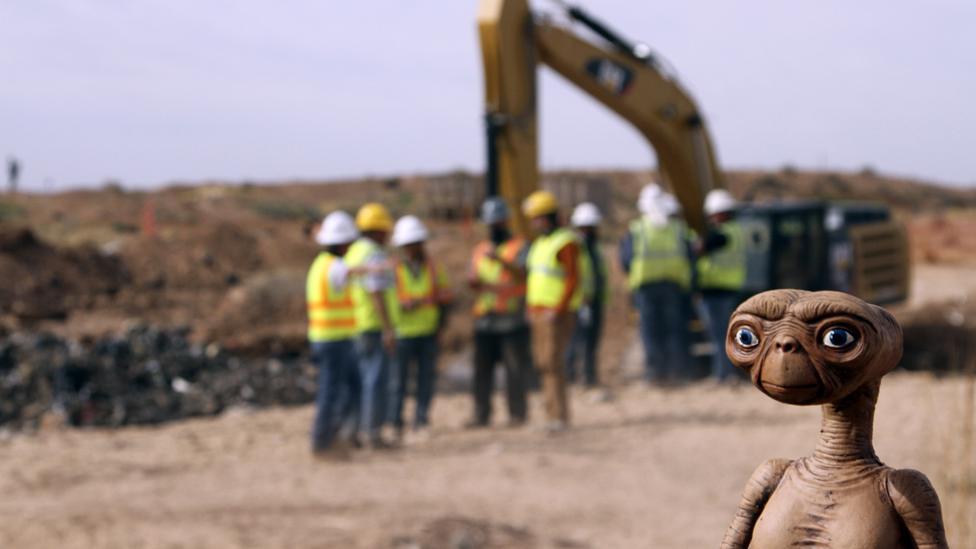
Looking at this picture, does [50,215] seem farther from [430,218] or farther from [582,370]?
[582,370]

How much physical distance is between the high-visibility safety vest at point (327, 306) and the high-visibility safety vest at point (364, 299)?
0.26 meters

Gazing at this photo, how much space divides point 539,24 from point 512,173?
149cm

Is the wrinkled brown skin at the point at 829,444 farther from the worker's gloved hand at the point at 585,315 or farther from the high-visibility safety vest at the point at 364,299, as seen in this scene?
the worker's gloved hand at the point at 585,315

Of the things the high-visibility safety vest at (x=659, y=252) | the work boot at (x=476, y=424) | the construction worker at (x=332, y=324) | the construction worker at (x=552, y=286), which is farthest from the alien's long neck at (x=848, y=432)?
the high-visibility safety vest at (x=659, y=252)

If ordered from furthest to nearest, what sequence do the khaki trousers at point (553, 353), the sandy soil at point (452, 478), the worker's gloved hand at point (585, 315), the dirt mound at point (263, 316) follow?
the dirt mound at point (263, 316)
the worker's gloved hand at point (585, 315)
the khaki trousers at point (553, 353)
the sandy soil at point (452, 478)

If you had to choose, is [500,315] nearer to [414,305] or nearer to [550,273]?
[414,305]

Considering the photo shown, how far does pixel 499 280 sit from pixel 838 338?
8560 millimetres

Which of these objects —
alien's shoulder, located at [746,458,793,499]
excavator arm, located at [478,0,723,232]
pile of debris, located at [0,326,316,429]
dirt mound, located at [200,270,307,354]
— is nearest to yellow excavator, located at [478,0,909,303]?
excavator arm, located at [478,0,723,232]

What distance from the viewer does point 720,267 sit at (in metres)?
12.0

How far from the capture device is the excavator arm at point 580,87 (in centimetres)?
1116

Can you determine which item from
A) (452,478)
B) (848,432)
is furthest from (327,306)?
(848,432)

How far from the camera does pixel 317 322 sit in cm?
903

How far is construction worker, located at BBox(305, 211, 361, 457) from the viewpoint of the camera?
29.3ft

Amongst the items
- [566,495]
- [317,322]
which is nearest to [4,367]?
[317,322]
